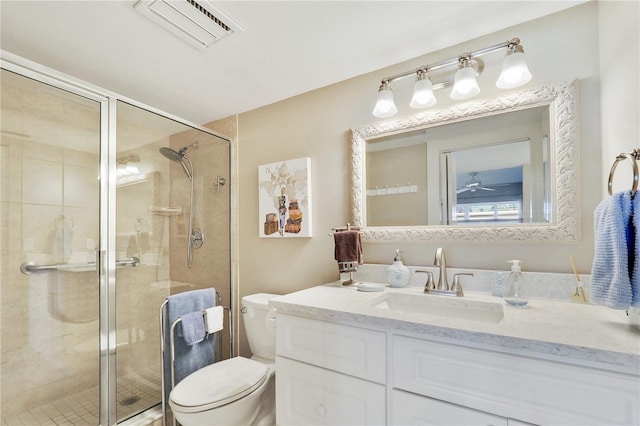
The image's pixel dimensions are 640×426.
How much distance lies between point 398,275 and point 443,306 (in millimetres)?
265

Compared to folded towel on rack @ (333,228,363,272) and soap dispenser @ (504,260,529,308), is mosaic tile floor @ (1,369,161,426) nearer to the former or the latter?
folded towel on rack @ (333,228,363,272)

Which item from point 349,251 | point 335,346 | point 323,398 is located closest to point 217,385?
point 323,398

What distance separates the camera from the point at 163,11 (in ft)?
4.00

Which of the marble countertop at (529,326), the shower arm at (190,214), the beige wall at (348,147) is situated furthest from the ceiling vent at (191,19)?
the marble countertop at (529,326)

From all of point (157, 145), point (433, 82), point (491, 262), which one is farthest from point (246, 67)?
point (491, 262)

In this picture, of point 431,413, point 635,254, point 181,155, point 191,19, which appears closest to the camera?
point 635,254

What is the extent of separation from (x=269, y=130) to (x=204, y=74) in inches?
22.3

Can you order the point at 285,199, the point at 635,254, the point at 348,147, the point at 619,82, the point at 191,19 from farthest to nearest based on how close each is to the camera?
the point at 285,199 → the point at 348,147 → the point at 191,19 → the point at 619,82 → the point at 635,254

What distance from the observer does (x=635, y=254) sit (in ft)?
2.62

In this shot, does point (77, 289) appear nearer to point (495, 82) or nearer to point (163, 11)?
point (163, 11)

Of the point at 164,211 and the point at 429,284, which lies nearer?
the point at 429,284

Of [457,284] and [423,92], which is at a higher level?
[423,92]

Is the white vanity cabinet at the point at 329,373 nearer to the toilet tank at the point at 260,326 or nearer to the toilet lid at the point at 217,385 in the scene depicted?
the toilet lid at the point at 217,385

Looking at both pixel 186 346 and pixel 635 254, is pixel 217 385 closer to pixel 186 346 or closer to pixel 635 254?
pixel 186 346
